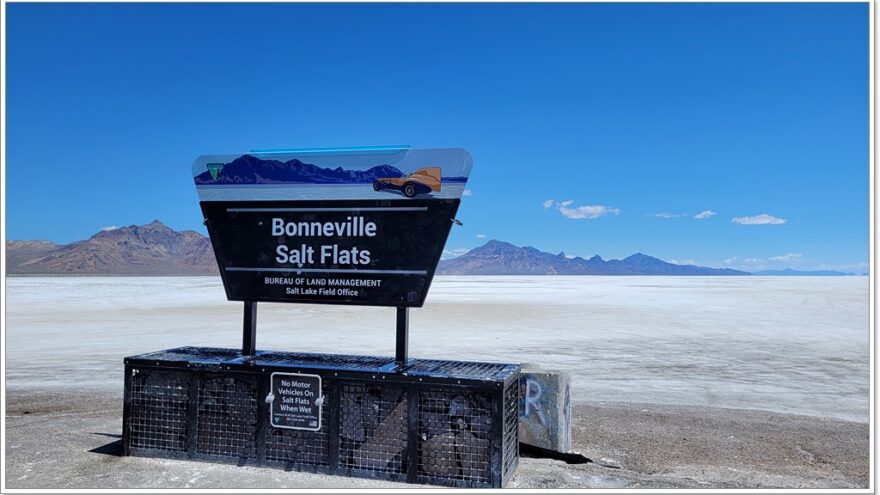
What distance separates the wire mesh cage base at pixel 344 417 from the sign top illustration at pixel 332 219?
68cm

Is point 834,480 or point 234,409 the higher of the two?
point 234,409

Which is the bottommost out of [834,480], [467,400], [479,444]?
[834,480]

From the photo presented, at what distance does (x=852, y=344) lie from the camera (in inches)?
730

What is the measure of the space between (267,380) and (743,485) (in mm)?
4110

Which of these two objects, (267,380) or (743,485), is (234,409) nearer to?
(267,380)

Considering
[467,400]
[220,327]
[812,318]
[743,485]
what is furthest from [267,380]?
[812,318]

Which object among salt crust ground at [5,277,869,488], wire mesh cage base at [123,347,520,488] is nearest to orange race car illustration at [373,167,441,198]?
wire mesh cage base at [123,347,520,488]

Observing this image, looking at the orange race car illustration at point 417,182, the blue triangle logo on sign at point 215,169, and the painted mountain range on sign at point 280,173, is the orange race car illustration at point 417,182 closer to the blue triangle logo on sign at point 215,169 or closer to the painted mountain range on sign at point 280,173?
the painted mountain range on sign at point 280,173

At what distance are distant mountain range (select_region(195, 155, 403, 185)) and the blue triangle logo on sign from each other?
1cm

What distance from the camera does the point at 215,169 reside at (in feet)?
21.2

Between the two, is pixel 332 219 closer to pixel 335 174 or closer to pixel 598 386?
pixel 335 174

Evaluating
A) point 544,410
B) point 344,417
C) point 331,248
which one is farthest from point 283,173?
point 544,410

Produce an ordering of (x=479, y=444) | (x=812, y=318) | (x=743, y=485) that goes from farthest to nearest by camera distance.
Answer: (x=812, y=318), (x=743, y=485), (x=479, y=444)

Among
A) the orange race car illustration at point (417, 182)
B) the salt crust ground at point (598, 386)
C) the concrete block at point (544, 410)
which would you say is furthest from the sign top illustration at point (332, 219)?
the salt crust ground at point (598, 386)
